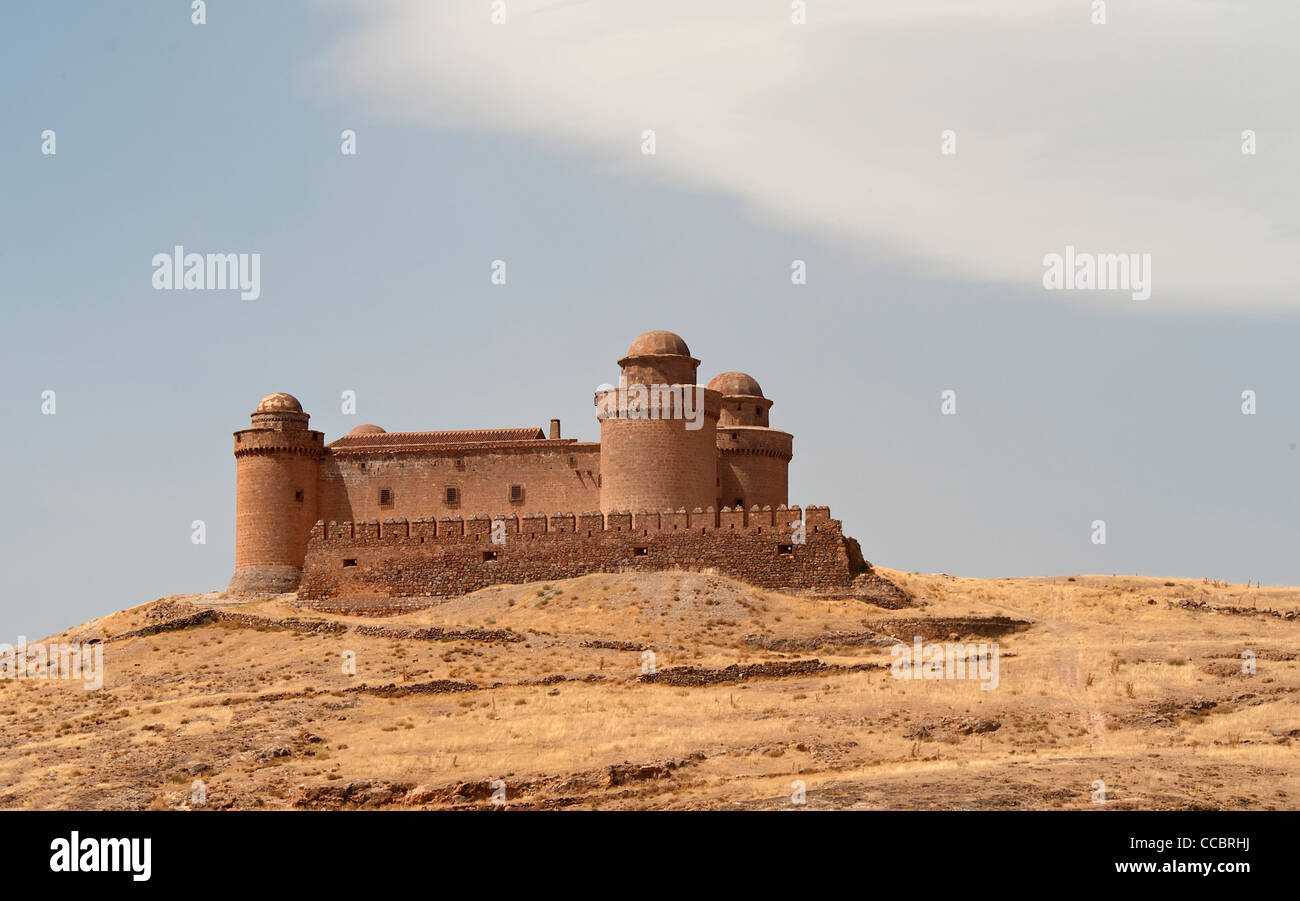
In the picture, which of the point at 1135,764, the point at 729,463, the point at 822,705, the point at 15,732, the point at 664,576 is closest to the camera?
the point at 1135,764

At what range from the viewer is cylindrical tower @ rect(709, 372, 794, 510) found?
52312 mm

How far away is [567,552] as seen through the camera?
44562 millimetres

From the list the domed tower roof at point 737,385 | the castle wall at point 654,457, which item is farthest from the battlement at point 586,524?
the domed tower roof at point 737,385

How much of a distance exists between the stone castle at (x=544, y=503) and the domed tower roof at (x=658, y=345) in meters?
0.06

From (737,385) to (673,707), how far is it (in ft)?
86.6

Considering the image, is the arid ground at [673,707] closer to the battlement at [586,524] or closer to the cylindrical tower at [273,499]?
the battlement at [586,524]

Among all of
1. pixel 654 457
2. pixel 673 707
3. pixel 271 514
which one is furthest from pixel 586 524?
pixel 673 707

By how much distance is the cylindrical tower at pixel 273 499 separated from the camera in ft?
163

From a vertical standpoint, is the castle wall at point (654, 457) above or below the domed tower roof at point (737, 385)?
below

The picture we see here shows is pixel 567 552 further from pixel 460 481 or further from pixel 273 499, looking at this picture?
pixel 273 499
